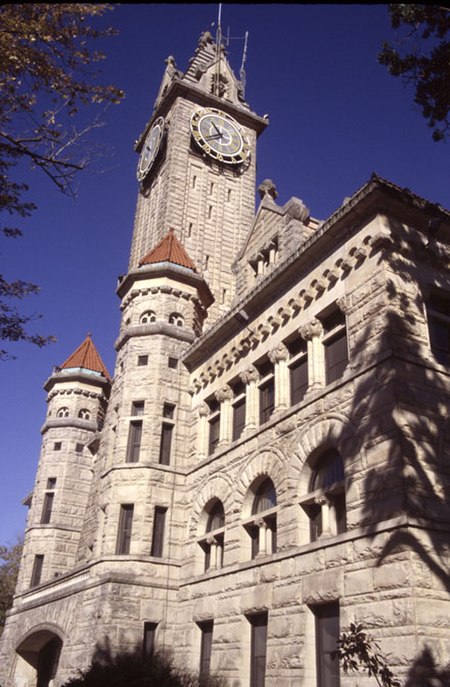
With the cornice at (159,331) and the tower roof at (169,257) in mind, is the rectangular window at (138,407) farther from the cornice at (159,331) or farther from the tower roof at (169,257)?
the tower roof at (169,257)

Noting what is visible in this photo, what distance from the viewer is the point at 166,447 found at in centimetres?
2267

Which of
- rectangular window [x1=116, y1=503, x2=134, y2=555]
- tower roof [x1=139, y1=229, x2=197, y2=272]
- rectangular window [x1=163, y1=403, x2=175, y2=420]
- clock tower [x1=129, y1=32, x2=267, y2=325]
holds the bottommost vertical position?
rectangular window [x1=116, y1=503, x2=134, y2=555]

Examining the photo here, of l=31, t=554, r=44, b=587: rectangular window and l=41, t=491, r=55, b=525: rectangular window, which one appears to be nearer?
l=31, t=554, r=44, b=587: rectangular window

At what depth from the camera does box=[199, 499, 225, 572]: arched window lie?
62.7 ft

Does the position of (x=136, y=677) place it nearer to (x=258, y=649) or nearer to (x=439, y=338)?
(x=258, y=649)

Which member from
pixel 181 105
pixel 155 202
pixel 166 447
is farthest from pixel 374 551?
pixel 181 105

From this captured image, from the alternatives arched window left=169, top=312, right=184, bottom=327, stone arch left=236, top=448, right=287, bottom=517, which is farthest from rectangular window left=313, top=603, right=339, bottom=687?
arched window left=169, top=312, right=184, bottom=327

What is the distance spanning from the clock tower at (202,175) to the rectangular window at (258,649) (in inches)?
971

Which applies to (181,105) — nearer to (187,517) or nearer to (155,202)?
(155,202)

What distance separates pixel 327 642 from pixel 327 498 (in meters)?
3.03

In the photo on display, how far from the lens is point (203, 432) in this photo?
22.2 meters

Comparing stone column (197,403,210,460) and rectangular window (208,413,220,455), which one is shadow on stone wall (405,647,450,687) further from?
stone column (197,403,210,460)

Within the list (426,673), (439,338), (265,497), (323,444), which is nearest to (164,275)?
(265,497)

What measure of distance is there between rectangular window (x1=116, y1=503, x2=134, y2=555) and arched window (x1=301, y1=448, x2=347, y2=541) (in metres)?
7.74
